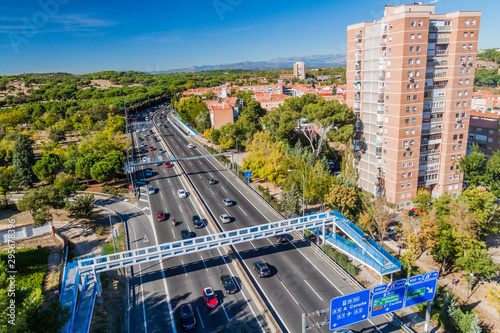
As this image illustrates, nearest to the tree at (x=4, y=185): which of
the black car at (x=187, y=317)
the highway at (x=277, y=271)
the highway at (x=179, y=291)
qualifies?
the highway at (x=277, y=271)

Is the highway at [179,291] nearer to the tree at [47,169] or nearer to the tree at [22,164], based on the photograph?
the tree at [47,169]

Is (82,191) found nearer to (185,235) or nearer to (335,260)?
(185,235)

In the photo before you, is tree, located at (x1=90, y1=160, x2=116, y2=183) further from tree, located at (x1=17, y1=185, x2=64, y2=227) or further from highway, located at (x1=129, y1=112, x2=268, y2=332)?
highway, located at (x1=129, y1=112, x2=268, y2=332)

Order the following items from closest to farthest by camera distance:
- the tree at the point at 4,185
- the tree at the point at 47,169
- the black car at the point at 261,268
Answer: the black car at the point at 261,268, the tree at the point at 4,185, the tree at the point at 47,169

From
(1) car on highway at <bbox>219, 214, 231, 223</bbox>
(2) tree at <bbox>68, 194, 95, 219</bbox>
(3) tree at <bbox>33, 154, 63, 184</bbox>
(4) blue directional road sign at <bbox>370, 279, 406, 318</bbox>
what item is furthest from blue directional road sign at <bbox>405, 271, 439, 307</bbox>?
(3) tree at <bbox>33, 154, 63, 184</bbox>

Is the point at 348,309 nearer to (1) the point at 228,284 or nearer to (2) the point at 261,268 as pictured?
(2) the point at 261,268

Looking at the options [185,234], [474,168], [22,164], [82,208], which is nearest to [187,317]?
[185,234]
